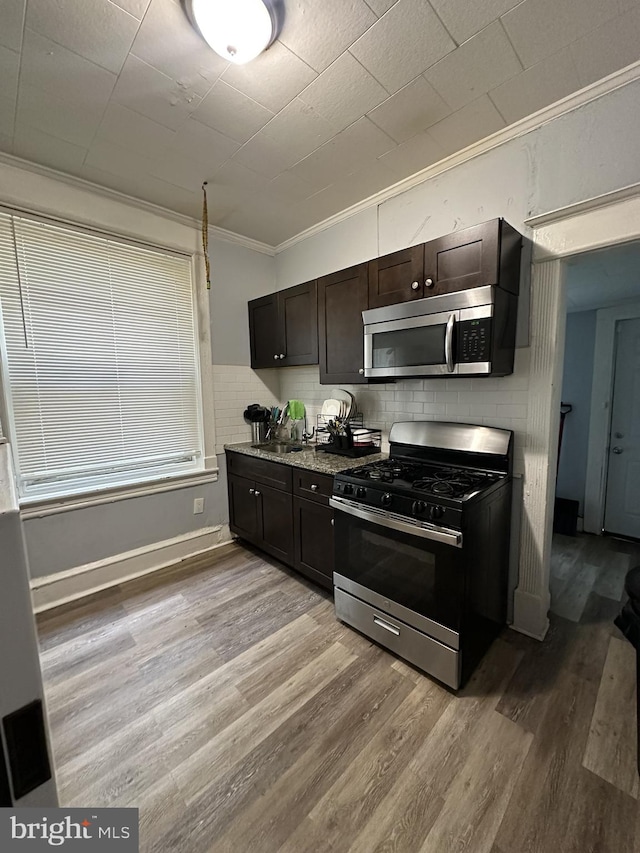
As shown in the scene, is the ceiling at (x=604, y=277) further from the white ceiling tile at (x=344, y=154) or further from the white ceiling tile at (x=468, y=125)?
the white ceiling tile at (x=344, y=154)

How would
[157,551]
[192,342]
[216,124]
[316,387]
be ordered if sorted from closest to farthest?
[216,124] → [157,551] → [192,342] → [316,387]

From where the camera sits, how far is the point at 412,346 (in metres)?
2.05

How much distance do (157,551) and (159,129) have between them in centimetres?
277

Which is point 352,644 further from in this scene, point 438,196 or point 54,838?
point 438,196

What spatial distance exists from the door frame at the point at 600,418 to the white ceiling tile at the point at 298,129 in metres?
3.00

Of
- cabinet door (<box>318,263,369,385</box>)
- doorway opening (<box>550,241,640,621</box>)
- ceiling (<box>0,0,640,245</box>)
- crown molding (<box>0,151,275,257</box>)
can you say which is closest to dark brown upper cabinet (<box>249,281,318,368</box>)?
cabinet door (<box>318,263,369,385</box>)

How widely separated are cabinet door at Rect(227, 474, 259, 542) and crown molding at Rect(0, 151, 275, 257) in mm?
2106

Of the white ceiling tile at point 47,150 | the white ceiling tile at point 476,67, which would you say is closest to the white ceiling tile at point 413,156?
the white ceiling tile at point 476,67

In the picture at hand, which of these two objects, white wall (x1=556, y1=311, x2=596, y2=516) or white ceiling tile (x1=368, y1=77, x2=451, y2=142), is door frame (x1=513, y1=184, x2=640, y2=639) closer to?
white ceiling tile (x1=368, y1=77, x2=451, y2=142)

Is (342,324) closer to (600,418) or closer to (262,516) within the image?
(262,516)

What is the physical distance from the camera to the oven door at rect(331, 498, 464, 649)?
1606mm

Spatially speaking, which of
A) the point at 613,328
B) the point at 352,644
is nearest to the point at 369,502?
the point at 352,644

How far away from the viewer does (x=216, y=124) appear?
5.99 ft

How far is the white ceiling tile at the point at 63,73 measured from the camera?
1.40m
